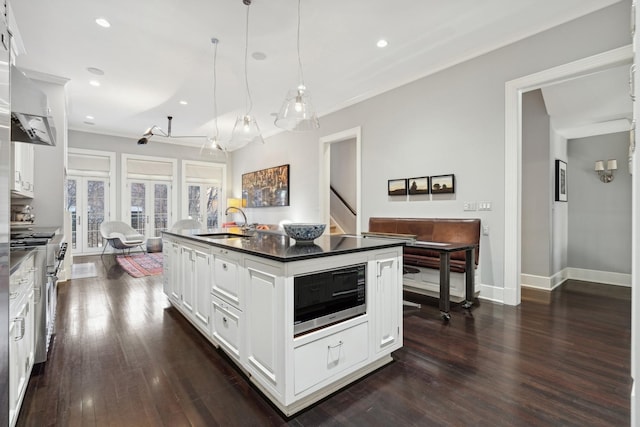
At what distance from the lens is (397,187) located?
460 cm

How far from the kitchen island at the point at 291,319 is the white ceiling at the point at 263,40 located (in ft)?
7.95

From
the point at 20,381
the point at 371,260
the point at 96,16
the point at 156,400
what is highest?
the point at 96,16

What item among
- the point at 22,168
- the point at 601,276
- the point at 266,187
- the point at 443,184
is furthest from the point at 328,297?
the point at 266,187

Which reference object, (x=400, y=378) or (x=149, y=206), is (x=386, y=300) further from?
(x=149, y=206)

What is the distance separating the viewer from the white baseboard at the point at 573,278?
4168 mm

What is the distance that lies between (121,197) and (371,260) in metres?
7.95

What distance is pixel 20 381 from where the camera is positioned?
1583mm

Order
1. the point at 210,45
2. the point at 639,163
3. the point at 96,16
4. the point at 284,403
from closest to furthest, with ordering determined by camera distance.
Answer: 1. the point at 639,163
2. the point at 284,403
3. the point at 96,16
4. the point at 210,45

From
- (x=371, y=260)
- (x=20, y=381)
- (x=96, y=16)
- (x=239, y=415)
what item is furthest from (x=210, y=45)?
(x=239, y=415)

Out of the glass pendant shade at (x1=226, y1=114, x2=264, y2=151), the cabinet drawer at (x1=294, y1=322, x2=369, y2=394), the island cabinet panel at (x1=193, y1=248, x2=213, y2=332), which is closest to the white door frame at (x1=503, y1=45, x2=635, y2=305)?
the cabinet drawer at (x1=294, y1=322, x2=369, y2=394)

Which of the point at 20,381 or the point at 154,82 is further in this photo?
the point at 154,82

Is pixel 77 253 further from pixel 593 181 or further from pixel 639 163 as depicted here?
pixel 593 181

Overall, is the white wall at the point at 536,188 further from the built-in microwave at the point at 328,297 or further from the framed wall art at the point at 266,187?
the framed wall art at the point at 266,187

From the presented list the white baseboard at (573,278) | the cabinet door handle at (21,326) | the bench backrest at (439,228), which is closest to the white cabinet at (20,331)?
the cabinet door handle at (21,326)
